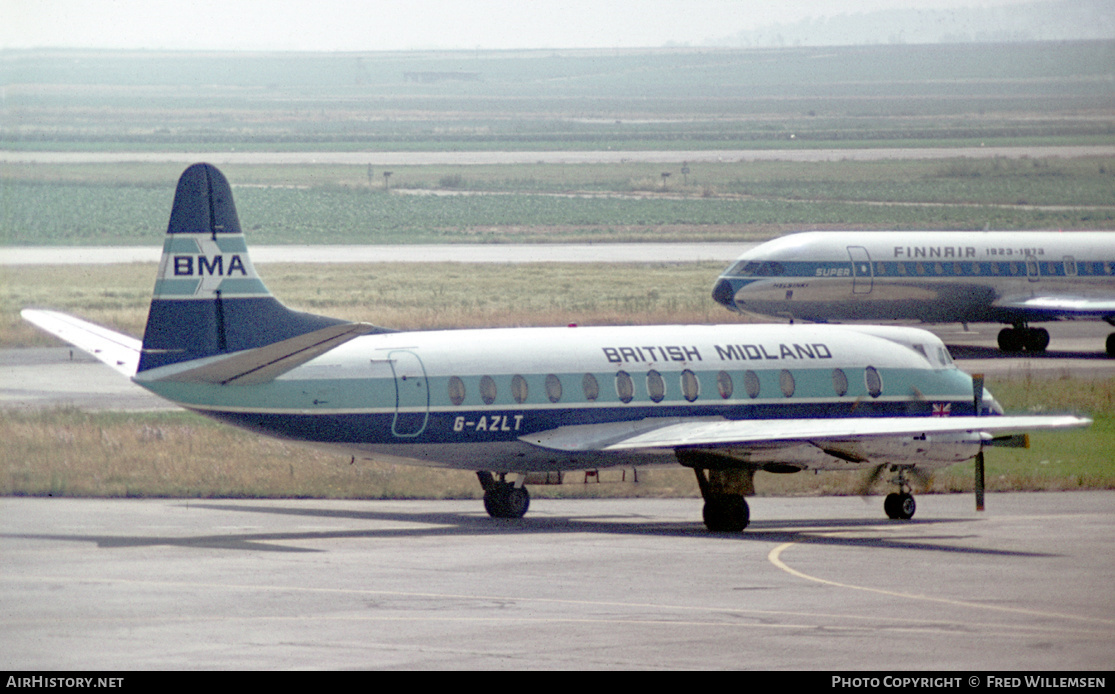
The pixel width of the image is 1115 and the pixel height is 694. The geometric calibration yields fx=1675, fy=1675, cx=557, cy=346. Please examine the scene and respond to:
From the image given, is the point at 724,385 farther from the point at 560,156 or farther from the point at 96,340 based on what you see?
the point at 560,156

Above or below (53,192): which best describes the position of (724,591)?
below

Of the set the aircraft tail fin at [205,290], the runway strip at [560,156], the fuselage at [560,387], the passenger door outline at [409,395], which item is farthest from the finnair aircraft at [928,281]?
the runway strip at [560,156]

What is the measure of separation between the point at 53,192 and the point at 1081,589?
12721 centimetres

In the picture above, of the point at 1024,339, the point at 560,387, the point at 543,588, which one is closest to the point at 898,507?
the point at 560,387

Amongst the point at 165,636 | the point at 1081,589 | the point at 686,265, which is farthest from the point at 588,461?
the point at 686,265

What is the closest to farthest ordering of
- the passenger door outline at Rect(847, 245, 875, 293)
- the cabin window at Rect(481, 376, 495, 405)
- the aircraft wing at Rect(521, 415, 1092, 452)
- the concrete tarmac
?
the concrete tarmac, the aircraft wing at Rect(521, 415, 1092, 452), the cabin window at Rect(481, 376, 495, 405), the passenger door outline at Rect(847, 245, 875, 293)

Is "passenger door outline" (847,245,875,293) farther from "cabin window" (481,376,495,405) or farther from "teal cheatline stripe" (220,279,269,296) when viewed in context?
"teal cheatline stripe" (220,279,269,296)

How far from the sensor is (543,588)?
76.6ft

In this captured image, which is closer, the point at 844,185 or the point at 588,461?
the point at 588,461

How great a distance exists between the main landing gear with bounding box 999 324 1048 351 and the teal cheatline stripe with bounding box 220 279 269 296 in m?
40.0

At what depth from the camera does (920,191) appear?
5600 inches

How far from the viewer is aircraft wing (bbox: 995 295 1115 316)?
61.7 meters

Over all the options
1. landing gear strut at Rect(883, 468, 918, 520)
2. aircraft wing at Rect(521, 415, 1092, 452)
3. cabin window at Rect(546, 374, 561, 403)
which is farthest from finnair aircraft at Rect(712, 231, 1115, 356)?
cabin window at Rect(546, 374, 561, 403)
